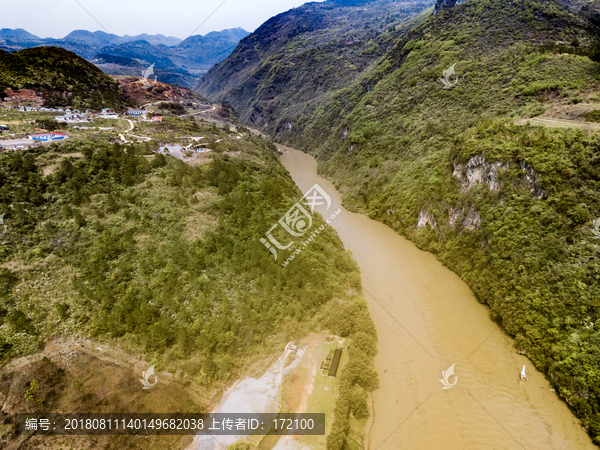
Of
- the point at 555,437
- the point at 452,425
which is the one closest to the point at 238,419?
the point at 452,425

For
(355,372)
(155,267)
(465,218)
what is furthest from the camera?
(465,218)

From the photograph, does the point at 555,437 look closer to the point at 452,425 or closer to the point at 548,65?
the point at 452,425

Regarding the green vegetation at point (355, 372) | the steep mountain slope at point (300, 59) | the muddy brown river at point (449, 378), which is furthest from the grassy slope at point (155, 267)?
the steep mountain slope at point (300, 59)

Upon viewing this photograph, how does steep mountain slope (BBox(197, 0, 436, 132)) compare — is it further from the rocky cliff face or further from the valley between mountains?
the valley between mountains

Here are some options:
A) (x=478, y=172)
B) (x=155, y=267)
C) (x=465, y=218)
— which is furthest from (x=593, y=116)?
(x=155, y=267)

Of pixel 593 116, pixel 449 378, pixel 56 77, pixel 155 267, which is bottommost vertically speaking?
pixel 449 378

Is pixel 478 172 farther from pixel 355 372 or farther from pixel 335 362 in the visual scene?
pixel 335 362

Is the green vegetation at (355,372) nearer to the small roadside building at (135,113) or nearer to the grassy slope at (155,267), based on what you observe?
the grassy slope at (155,267)
